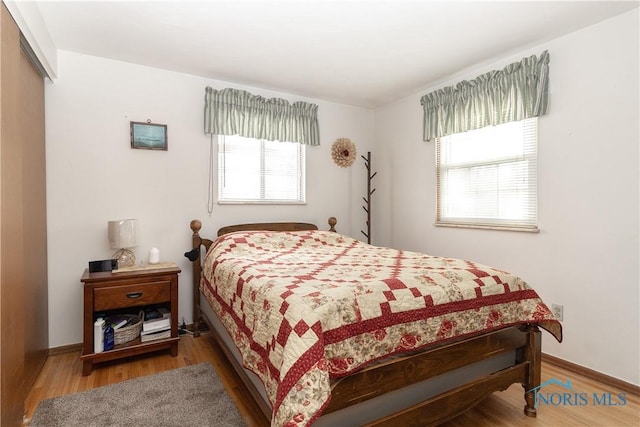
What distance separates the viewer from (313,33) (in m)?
2.33

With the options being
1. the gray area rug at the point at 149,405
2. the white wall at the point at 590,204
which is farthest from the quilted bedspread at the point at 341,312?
the white wall at the point at 590,204

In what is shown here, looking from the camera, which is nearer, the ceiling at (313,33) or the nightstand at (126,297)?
the ceiling at (313,33)

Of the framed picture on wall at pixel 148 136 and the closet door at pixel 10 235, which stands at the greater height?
the framed picture on wall at pixel 148 136

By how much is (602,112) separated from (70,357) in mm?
4216

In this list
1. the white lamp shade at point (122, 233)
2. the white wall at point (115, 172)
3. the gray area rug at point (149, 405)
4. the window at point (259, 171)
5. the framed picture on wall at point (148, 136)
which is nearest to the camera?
the gray area rug at point (149, 405)

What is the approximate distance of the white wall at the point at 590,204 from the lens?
2084 mm

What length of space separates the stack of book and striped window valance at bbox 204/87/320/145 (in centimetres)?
170

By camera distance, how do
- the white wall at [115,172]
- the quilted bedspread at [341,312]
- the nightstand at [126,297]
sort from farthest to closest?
the white wall at [115,172], the nightstand at [126,297], the quilted bedspread at [341,312]

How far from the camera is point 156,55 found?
8.83ft

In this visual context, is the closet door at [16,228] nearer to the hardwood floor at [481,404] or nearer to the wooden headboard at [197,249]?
the hardwood floor at [481,404]

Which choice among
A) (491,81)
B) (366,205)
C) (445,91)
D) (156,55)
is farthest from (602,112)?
(156,55)

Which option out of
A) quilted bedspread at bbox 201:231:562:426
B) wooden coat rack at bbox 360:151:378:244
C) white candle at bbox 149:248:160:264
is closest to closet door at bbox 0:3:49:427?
white candle at bbox 149:248:160:264

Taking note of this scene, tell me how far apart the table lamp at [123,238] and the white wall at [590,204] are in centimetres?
298

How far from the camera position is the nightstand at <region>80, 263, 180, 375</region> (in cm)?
224
